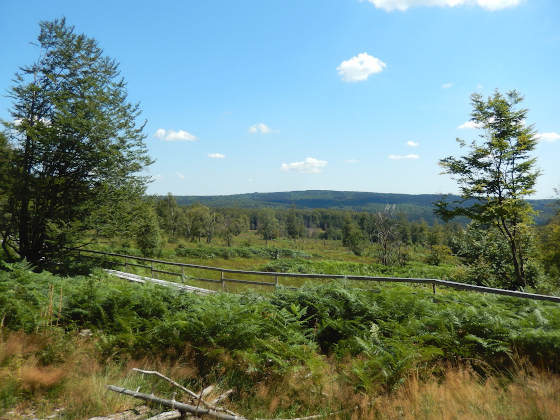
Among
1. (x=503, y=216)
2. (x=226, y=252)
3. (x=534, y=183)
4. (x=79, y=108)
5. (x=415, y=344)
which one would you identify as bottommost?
(x=226, y=252)

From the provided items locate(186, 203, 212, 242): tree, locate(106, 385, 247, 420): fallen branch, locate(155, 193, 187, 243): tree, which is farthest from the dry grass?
locate(186, 203, 212, 242): tree

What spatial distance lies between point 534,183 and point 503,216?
2347mm

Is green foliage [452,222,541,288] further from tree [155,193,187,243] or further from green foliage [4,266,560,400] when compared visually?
tree [155,193,187,243]

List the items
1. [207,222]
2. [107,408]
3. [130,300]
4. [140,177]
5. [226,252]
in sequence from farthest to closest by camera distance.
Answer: [207,222]
[226,252]
[140,177]
[130,300]
[107,408]

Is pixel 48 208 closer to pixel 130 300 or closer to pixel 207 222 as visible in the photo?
pixel 130 300

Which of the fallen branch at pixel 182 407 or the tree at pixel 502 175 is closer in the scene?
the fallen branch at pixel 182 407

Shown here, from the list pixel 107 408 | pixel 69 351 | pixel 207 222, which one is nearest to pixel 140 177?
pixel 69 351

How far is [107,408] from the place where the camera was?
3.70m

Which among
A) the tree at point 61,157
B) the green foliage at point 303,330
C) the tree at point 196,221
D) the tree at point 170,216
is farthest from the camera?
the tree at point 196,221

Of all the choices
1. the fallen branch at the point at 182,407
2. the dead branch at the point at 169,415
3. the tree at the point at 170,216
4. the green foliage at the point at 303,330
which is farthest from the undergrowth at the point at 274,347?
the tree at the point at 170,216

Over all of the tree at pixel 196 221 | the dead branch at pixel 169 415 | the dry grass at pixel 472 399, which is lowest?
the tree at pixel 196 221

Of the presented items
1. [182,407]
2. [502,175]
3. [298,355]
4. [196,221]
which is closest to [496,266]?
[502,175]

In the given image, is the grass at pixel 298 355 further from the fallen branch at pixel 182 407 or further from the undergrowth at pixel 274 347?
the fallen branch at pixel 182 407

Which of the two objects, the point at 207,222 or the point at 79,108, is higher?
the point at 79,108
